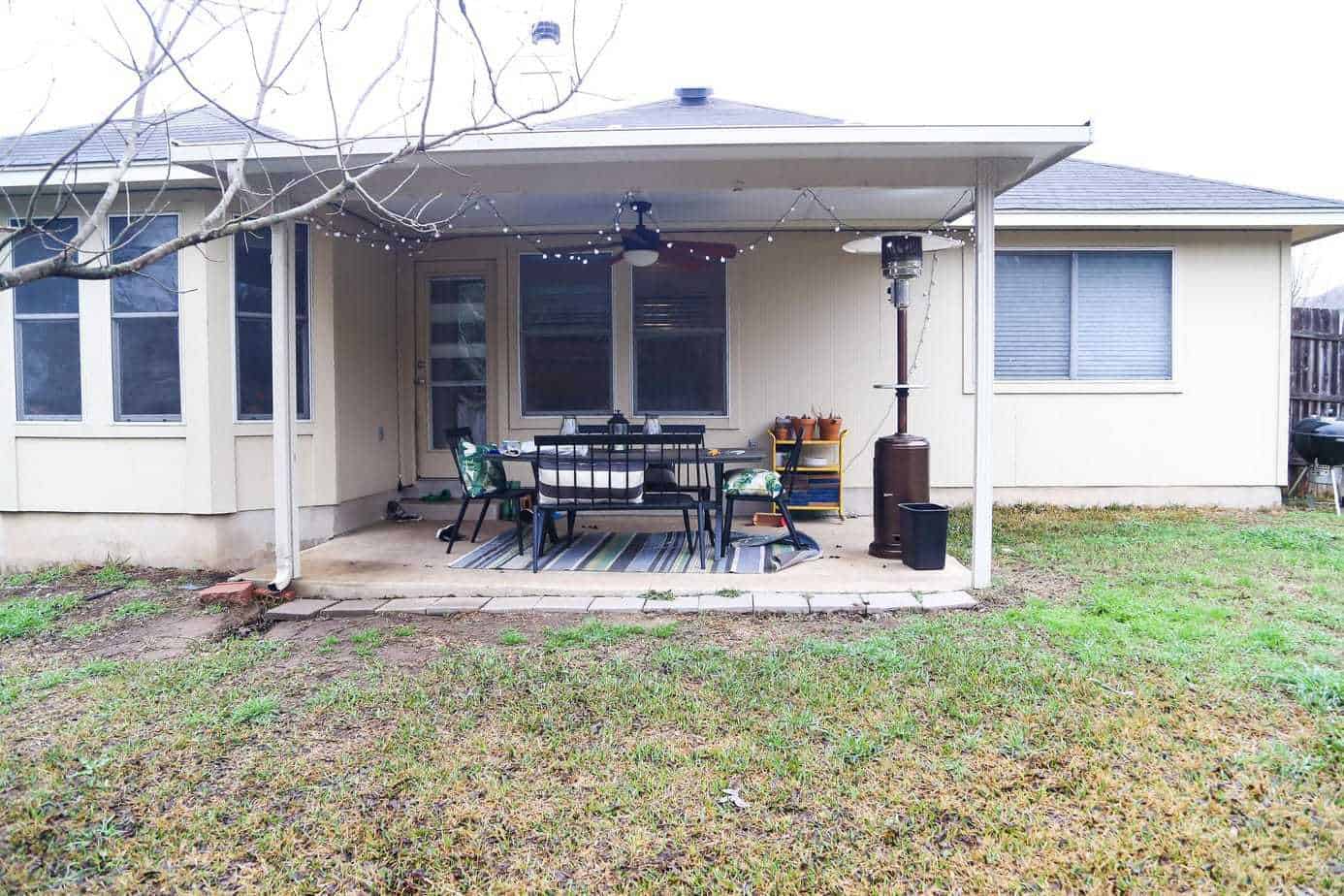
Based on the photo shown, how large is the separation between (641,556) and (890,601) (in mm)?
1686

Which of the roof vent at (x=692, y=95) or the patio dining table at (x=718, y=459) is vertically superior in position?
the roof vent at (x=692, y=95)

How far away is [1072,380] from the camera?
6621 millimetres

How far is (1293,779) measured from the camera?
86.0 inches

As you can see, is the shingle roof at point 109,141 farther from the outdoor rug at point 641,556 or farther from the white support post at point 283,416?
the outdoor rug at point 641,556

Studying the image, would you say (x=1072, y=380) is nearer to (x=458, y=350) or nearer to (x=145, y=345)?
(x=458, y=350)

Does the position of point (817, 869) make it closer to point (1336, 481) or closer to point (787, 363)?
point (787, 363)

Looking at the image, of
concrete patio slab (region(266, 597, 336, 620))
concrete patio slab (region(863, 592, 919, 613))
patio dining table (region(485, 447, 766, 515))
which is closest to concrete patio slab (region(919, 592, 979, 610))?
concrete patio slab (region(863, 592, 919, 613))

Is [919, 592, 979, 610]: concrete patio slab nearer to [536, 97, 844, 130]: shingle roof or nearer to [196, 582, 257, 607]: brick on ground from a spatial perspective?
[196, 582, 257, 607]: brick on ground

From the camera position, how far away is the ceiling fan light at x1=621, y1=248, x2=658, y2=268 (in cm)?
539

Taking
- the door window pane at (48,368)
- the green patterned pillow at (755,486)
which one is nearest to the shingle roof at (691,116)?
the green patterned pillow at (755,486)

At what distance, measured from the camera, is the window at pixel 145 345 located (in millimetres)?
4965

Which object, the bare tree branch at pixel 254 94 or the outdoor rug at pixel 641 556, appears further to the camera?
the outdoor rug at pixel 641 556

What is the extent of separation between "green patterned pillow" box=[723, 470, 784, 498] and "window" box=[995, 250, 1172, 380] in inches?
116

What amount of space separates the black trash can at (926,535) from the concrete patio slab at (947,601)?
14.6 inches
